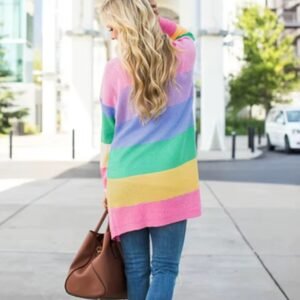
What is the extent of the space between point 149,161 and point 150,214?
221 millimetres

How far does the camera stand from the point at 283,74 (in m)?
51.3

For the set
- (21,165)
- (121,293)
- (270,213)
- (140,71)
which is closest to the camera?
(140,71)

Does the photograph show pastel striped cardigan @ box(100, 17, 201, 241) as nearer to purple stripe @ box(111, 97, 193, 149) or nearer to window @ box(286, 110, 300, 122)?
purple stripe @ box(111, 97, 193, 149)

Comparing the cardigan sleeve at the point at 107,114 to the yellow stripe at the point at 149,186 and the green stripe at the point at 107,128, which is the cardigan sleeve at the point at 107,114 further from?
the yellow stripe at the point at 149,186

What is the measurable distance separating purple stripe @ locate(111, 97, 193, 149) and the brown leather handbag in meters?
0.42

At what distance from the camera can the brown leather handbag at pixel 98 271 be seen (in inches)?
111

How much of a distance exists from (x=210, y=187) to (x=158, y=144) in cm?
981

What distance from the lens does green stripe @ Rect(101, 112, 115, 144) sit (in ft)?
9.39

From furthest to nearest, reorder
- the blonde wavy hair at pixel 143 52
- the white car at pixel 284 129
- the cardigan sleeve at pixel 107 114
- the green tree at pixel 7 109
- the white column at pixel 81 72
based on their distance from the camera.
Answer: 1. the green tree at pixel 7 109
2. the white column at pixel 81 72
3. the white car at pixel 284 129
4. the cardigan sleeve at pixel 107 114
5. the blonde wavy hair at pixel 143 52

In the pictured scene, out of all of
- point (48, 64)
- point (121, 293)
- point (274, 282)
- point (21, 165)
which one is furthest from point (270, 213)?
point (48, 64)

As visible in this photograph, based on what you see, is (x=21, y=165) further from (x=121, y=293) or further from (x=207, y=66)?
(x=121, y=293)

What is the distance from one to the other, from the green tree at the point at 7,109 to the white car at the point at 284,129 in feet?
76.9

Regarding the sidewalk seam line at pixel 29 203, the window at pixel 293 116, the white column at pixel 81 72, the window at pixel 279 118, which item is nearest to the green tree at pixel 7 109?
the white column at pixel 81 72

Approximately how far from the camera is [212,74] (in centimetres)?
2489
